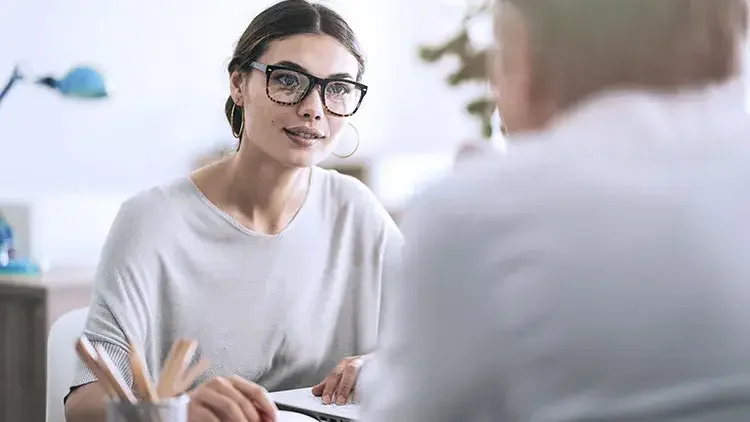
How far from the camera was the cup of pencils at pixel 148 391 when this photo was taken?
992 millimetres

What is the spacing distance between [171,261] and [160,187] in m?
0.13

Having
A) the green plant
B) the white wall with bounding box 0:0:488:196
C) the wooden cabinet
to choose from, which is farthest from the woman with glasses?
the white wall with bounding box 0:0:488:196

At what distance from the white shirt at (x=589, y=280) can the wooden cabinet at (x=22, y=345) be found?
6.88 ft

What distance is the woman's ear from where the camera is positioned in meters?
1.83

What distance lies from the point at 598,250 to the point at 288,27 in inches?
47.3

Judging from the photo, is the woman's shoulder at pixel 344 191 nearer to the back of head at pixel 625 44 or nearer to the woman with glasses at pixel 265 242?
the woman with glasses at pixel 265 242

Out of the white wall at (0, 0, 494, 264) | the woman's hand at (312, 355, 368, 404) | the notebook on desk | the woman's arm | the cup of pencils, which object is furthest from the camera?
the white wall at (0, 0, 494, 264)

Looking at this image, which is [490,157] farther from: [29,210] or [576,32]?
[29,210]

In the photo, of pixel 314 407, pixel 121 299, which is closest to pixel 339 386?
pixel 314 407

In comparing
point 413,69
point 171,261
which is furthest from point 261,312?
point 413,69

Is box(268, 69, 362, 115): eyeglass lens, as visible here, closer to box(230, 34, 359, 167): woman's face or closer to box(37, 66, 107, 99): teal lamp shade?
box(230, 34, 359, 167): woman's face

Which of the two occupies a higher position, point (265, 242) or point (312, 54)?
point (312, 54)

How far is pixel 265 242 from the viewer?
180 centimetres

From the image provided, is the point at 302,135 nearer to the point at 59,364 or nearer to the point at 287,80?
the point at 287,80
